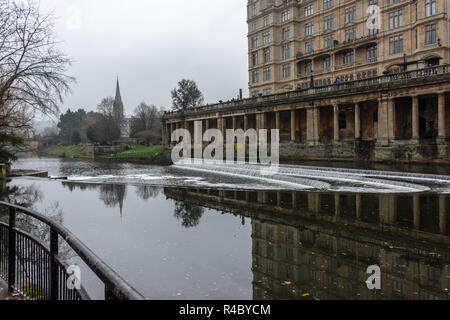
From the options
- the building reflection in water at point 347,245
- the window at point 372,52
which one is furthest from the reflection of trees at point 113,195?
the window at point 372,52

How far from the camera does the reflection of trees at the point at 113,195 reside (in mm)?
15391

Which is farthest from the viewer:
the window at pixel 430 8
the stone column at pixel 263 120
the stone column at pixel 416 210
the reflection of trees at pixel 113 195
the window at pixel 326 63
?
the window at pixel 326 63

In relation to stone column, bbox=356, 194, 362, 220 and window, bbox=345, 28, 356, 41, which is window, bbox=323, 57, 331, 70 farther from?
stone column, bbox=356, 194, 362, 220

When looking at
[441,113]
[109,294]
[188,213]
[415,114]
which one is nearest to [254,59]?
[415,114]

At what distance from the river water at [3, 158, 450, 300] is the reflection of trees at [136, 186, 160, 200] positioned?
0.16 metres

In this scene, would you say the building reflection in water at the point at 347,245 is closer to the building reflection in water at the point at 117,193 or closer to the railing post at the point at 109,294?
the railing post at the point at 109,294

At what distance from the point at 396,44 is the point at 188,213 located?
133 ft

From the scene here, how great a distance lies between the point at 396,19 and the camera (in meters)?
42.3

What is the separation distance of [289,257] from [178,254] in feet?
8.53

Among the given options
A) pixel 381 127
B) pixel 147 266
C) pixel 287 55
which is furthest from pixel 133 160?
pixel 147 266

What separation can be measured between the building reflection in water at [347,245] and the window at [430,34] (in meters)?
30.8

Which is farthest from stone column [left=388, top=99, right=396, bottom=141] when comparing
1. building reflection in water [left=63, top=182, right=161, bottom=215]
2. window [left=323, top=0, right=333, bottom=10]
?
window [left=323, top=0, right=333, bottom=10]

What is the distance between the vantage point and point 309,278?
6492 mm

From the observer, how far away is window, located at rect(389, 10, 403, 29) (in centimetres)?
4181
